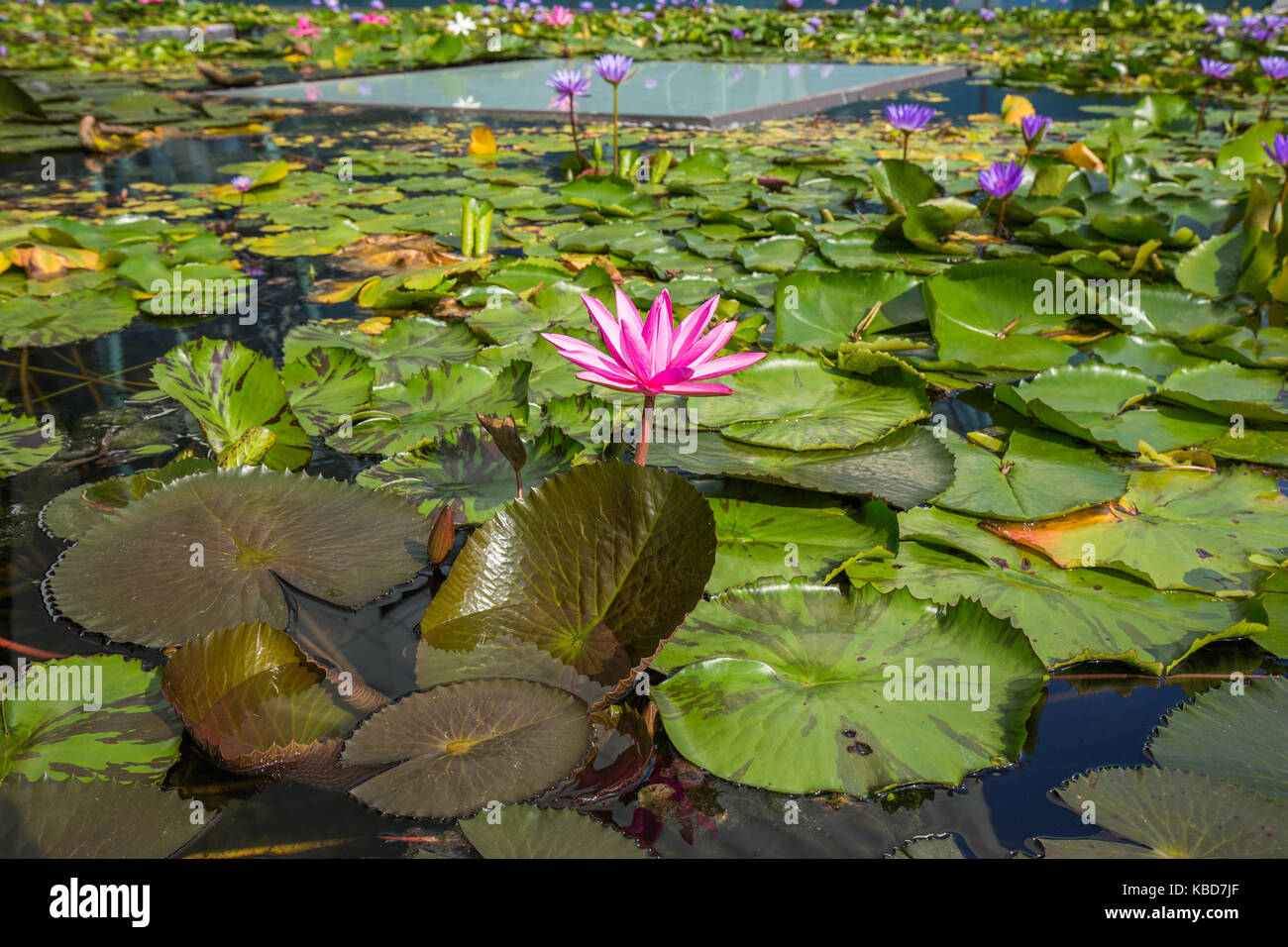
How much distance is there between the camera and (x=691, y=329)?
93cm

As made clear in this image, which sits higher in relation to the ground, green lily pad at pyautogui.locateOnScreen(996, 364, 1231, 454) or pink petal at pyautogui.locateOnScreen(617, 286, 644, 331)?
pink petal at pyautogui.locateOnScreen(617, 286, 644, 331)

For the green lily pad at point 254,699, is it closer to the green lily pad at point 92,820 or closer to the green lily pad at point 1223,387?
the green lily pad at point 92,820

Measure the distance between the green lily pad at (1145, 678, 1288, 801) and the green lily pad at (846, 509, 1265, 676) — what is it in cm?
7

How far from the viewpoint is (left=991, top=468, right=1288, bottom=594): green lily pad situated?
1122 millimetres

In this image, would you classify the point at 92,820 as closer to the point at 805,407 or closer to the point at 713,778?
the point at 713,778

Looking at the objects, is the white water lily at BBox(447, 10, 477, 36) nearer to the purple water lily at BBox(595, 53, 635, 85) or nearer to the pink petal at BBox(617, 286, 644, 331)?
the purple water lily at BBox(595, 53, 635, 85)

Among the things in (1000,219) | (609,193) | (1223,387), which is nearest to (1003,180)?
(1000,219)

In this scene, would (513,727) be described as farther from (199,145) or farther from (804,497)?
(199,145)

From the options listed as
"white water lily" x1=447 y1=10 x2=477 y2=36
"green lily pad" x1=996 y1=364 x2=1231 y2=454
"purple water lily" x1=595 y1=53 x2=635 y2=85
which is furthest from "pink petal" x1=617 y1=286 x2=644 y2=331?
"white water lily" x1=447 y1=10 x2=477 y2=36

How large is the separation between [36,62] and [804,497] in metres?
9.30

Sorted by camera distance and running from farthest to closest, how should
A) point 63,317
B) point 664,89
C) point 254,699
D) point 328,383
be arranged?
point 664,89 → point 63,317 → point 328,383 → point 254,699

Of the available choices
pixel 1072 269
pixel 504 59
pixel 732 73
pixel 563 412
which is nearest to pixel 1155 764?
pixel 563 412

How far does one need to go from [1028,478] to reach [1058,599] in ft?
1.01
